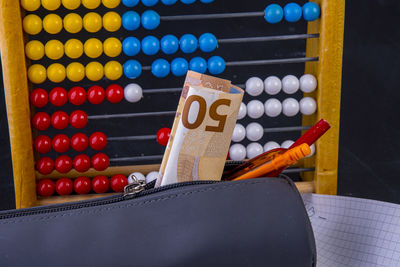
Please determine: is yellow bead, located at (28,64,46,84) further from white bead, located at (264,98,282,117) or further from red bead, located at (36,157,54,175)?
white bead, located at (264,98,282,117)

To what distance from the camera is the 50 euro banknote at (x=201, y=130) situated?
50cm

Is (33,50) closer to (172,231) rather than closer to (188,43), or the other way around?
(188,43)

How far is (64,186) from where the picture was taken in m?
0.94

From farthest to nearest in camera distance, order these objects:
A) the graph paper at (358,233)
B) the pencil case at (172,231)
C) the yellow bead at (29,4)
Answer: the yellow bead at (29,4) < the graph paper at (358,233) < the pencil case at (172,231)

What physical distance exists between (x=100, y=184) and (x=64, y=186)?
8 centimetres

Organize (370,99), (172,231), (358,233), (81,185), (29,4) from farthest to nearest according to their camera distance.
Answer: (370,99) < (81,185) < (29,4) < (358,233) < (172,231)

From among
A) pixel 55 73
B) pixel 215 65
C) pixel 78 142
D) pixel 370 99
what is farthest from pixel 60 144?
pixel 370 99

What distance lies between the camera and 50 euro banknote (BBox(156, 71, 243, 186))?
19.7 inches

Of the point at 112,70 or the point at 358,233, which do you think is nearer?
the point at 358,233

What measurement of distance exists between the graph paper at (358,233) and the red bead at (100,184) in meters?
0.48

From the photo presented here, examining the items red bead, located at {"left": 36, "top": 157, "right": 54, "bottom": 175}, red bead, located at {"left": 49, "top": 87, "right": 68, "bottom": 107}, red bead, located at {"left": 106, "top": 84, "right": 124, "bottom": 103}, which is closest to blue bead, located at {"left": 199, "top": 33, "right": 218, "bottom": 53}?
red bead, located at {"left": 106, "top": 84, "right": 124, "bottom": 103}

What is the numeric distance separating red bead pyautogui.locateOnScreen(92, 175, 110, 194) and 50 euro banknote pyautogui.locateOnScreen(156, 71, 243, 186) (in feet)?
1.47

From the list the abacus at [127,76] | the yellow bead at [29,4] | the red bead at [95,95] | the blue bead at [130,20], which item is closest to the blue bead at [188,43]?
the abacus at [127,76]

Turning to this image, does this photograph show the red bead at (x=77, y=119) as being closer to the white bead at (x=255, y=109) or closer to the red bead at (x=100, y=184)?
the red bead at (x=100, y=184)
